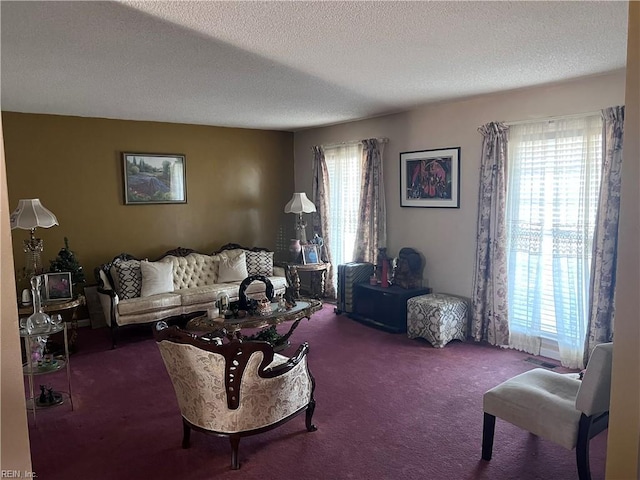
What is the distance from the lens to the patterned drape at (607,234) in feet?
12.3

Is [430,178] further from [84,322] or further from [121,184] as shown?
[84,322]

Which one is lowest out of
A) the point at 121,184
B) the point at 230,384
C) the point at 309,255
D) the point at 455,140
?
the point at 230,384

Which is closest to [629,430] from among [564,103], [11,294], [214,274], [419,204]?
[11,294]

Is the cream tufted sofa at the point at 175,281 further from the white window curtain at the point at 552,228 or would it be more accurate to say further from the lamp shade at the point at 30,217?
the white window curtain at the point at 552,228

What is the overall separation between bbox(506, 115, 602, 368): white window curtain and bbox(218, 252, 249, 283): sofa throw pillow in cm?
321

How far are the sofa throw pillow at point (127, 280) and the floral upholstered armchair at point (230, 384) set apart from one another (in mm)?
2679

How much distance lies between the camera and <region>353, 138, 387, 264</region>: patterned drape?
5926mm

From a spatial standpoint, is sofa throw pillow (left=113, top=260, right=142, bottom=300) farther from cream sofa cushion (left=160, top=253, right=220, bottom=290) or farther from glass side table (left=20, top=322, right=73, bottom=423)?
glass side table (left=20, top=322, right=73, bottom=423)

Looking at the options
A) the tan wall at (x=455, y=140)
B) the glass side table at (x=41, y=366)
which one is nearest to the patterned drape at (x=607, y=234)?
the tan wall at (x=455, y=140)

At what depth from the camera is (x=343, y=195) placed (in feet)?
21.5

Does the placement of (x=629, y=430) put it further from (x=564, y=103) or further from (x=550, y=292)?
(x=564, y=103)

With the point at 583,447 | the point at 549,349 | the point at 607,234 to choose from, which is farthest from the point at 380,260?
the point at 583,447

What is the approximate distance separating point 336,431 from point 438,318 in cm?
192

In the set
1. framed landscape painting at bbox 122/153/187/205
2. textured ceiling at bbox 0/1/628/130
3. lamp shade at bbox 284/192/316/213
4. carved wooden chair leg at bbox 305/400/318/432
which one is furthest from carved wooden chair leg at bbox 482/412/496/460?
framed landscape painting at bbox 122/153/187/205
